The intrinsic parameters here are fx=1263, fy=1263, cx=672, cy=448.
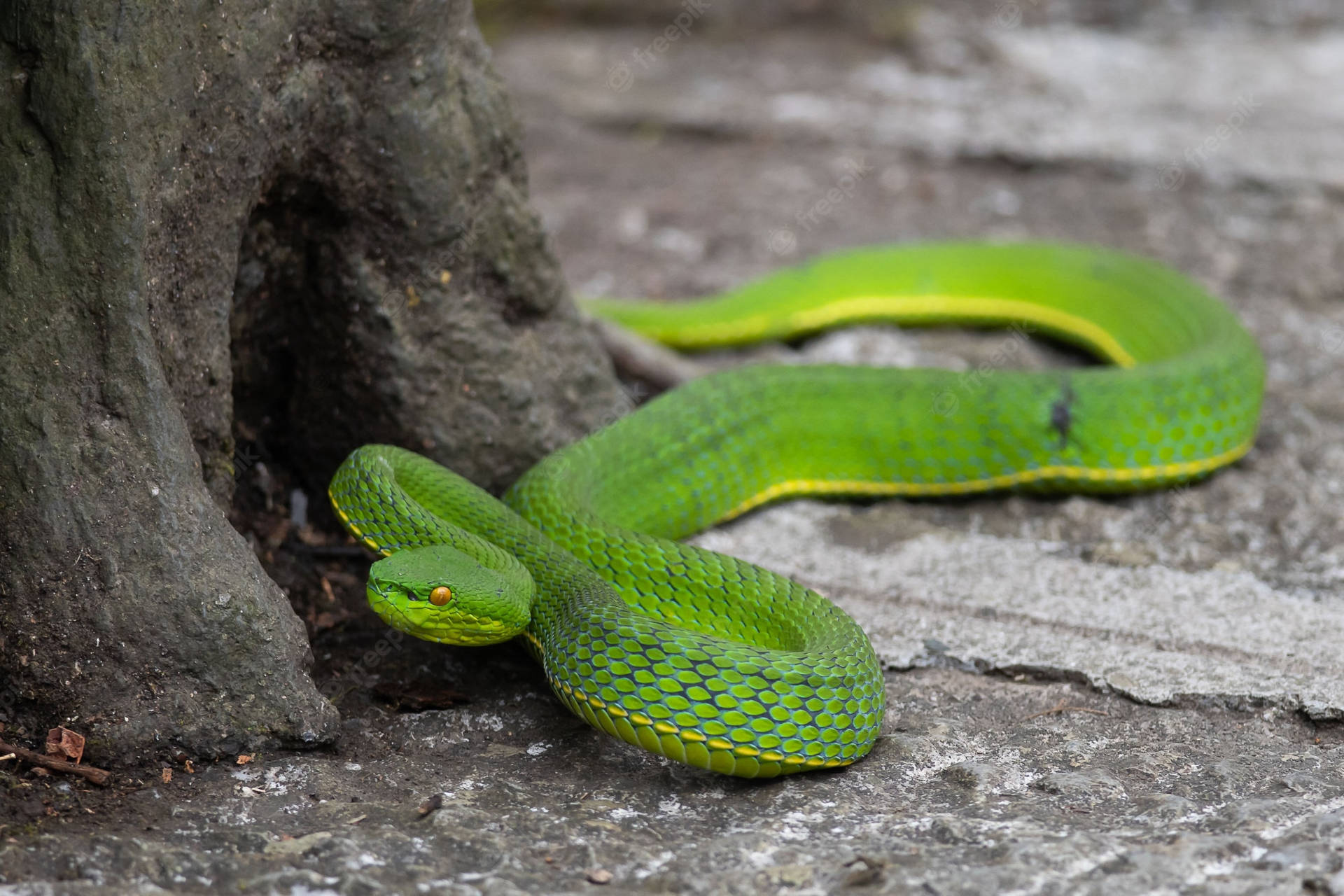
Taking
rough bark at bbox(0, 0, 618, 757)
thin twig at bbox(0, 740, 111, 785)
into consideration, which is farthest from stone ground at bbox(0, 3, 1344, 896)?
rough bark at bbox(0, 0, 618, 757)

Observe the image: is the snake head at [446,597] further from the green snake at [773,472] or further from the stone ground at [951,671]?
the stone ground at [951,671]

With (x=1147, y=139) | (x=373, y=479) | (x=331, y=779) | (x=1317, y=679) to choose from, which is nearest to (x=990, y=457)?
(x=1317, y=679)

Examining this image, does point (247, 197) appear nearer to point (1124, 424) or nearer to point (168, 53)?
point (168, 53)

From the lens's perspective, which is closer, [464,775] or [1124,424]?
[464,775]

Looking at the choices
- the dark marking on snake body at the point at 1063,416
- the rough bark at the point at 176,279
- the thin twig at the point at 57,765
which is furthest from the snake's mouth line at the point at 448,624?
the dark marking on snake body at the point at 1063,416

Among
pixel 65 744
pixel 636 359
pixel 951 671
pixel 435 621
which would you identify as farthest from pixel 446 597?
pixel 636 359

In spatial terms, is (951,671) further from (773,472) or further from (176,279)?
(176,279)
